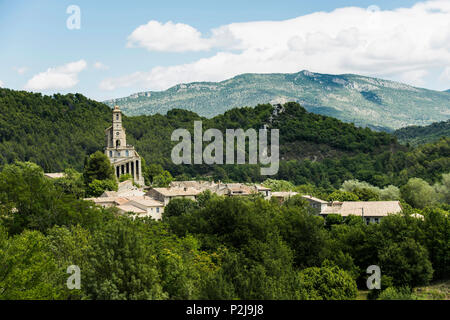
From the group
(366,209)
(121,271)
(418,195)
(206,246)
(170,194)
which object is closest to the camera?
(121,271)

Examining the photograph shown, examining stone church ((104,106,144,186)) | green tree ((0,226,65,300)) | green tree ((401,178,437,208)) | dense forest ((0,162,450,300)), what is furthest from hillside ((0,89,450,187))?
green tree ((0,226,65,300))

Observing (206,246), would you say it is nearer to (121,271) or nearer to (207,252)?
(207,252)

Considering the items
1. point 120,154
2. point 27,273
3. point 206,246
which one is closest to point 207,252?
point 206,246

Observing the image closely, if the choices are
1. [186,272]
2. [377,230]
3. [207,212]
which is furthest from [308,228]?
[186,272]

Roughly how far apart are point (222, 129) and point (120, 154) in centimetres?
6638

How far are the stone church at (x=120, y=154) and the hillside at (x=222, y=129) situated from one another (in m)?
16.3

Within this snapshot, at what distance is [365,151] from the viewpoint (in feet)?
417

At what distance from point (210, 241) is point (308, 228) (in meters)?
6.04

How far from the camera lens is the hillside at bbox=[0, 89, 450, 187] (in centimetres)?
10188

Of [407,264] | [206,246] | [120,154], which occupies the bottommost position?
[407,264]

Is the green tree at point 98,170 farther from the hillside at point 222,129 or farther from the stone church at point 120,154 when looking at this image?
the hillside at point 222,129

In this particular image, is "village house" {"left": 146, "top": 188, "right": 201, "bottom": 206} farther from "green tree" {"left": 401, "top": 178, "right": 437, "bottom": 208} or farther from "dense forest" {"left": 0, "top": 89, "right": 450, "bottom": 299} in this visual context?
"green tree" {"left": 401, "top": 178, "right": 437, "bottom": 208}

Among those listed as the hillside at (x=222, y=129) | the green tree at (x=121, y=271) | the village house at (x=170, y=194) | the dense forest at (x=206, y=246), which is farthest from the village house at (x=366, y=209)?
the hillside at (x=222, y=129)

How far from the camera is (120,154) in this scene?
242ft
